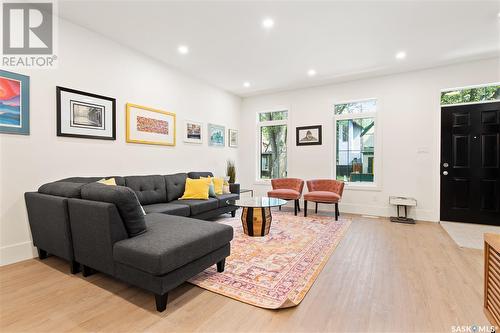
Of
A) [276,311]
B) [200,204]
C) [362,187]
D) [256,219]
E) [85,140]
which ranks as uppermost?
[85,140]

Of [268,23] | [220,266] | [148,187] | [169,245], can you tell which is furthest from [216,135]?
[169,245]

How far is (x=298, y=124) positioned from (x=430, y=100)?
8.48ft

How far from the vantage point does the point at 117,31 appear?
3266 millimetres

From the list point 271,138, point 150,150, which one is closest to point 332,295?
point 150,150

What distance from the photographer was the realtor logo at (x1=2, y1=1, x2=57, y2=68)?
258 centimetres

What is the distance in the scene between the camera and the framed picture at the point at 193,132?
4797 millimetres

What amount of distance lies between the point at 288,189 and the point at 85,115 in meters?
3.83

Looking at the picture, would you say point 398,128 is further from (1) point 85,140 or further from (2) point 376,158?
(1) point 85,140

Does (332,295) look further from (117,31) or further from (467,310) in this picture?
(117,31)

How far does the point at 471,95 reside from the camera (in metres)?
4.28

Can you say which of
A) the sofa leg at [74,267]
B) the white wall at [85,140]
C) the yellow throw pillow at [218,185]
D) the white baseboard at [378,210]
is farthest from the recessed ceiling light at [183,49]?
the white baseboard at [378,210]

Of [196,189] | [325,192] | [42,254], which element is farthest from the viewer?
[325,192]

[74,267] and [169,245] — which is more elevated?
[169,245]

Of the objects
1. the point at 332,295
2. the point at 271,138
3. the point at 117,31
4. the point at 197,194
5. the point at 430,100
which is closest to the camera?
the point at 332,295
